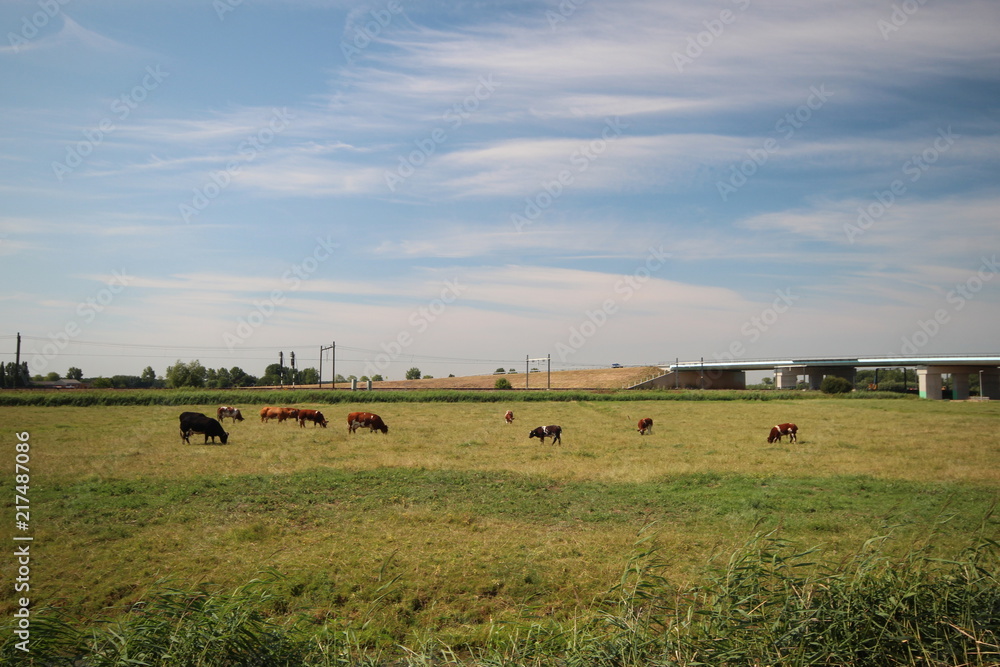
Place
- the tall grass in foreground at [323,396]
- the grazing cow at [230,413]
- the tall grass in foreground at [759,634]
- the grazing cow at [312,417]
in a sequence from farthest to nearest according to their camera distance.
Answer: the tall grass in foreground at [323,396], the grazing cow at [230,413], the grazing cow at [312,417], the tall grass in foreground at [759,634]

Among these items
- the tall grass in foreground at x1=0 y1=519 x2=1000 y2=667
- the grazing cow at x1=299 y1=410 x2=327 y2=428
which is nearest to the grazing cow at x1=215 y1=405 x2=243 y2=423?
the grazing cow at x1=299 y1=410 x2=327 y2=428

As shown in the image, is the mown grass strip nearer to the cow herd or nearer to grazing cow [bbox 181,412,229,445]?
the cow herd

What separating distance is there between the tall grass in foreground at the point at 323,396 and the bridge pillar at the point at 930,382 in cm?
781

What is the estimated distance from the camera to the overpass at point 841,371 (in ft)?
204

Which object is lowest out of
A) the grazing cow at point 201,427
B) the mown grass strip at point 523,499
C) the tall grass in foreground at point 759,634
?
the mown grass strip at point 523,499

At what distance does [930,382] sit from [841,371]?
19.6 meters

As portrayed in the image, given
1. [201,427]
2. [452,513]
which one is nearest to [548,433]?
[452,513]

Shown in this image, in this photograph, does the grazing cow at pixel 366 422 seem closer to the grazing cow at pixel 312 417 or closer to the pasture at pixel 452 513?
the pasture at pixel 452 513

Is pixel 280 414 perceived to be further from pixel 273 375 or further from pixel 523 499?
pixel 273 375

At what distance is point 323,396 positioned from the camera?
4903 centimetres

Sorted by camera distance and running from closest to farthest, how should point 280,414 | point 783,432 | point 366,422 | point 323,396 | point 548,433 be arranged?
point 548,433 < point 783,432 < point 366,422 < point 280,414 < point 323,396

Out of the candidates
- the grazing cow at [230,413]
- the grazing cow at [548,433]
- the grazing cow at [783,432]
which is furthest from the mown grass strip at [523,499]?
the grazing cow at [230,413]

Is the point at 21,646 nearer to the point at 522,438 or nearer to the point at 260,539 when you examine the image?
the point at 260,539

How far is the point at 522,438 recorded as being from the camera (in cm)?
2408
